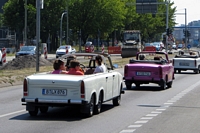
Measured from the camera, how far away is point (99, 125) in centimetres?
1211

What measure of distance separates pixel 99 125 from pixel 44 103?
5.17 ft

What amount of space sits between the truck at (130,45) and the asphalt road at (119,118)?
46.0 metres

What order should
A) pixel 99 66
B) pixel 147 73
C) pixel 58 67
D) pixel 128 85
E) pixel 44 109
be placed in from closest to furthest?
pixel 58 67
pixel 44 109
pixel 99 66
pixel 147 73
pixel 128 85

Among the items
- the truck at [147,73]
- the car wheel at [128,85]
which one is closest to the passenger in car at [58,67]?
the truck at [147,73]

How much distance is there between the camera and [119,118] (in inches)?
529

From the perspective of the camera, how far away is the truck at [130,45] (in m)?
65.2

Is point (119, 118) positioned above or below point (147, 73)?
below

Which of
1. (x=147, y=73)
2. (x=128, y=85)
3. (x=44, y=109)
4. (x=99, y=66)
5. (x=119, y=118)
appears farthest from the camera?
(x=128, y=85)

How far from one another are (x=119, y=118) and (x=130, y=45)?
5457 centimetres

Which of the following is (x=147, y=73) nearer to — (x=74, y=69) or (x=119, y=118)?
(x=74, y=69)

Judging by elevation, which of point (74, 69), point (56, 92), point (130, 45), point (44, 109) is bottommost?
point (44, 109)

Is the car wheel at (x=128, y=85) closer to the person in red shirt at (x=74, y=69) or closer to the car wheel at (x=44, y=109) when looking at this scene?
the car wheel at (x=44, y=109)

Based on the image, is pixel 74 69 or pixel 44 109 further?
pixel 44 109

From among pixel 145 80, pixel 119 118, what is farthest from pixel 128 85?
pixel 119 118
